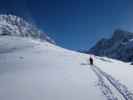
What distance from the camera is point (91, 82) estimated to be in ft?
65.8

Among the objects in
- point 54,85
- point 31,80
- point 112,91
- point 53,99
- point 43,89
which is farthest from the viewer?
point 31,80

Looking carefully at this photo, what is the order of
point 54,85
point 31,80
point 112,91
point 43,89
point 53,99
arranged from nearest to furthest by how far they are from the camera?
1. point 53,99
2. point 112,91
3. point 43,89
4. point 54,85
5. point 31,80

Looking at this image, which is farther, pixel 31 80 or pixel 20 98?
pixel 31 80

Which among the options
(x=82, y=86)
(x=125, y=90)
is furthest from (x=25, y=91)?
(x=125, y=90)

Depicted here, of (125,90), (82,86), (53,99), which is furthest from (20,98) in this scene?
(125,90)

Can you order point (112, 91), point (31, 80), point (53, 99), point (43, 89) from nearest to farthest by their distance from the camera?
point (53, 99)
point (112, 91)
point (43, 89)
point (31, 80)

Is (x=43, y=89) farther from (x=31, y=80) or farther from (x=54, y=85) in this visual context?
(x=31, y=80)

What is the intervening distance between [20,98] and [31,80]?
18.0ft

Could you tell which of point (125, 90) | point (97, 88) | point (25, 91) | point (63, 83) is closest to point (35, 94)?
point (25, 91)

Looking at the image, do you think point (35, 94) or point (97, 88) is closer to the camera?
point (35, 94)

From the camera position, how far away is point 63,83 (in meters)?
19.7

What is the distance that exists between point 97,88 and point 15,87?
293 inches

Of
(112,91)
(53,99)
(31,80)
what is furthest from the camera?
(31,80)

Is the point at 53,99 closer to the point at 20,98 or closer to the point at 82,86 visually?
the point at 20,98
